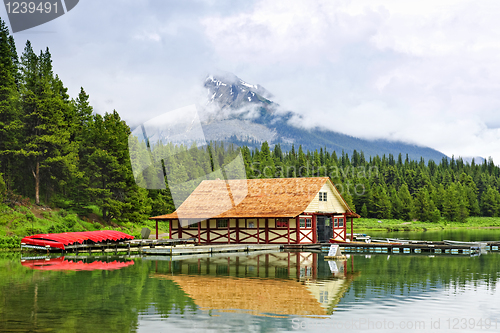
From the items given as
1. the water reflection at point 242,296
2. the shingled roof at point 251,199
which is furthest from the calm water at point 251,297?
the shingled roof at point 251,199

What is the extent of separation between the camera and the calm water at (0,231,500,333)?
40.0 ft

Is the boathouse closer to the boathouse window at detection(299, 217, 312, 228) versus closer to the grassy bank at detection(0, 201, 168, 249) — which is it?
the boathouse window at detection(299, 217, 312, 228)

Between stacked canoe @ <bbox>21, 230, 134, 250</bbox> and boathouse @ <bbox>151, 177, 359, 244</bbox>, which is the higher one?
boathouse @ <bbox>151, 177, 359, 244</bbox>

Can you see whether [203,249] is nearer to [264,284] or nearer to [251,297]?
[264,284]

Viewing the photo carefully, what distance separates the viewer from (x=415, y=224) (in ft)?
300

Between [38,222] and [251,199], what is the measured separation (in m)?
18.8

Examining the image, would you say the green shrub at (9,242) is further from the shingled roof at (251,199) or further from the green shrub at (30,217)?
the shingled roof at (251,199)

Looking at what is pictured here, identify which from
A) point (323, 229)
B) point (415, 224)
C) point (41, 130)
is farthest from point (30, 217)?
point (415, 224)

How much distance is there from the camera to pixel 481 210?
113m

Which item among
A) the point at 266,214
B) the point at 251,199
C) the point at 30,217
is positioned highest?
the point at 251,199

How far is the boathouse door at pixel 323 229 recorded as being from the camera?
40.5m

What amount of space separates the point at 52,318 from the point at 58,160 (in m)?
35.8

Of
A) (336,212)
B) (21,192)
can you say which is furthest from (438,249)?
(21,192)

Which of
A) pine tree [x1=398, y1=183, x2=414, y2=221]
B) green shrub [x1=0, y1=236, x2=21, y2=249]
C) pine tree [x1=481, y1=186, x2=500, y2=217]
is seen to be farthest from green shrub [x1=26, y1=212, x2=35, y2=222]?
pine tree [x1=481, y1=186, x2=500, y2=217]
